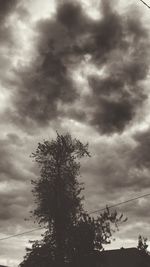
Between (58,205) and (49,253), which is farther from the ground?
(58,205)

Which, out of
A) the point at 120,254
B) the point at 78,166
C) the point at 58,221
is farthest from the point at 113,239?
the point at 120,254

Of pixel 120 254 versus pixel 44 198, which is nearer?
pixel 44 198

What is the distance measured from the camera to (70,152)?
118ft

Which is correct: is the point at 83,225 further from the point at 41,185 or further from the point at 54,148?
the point at 54,148

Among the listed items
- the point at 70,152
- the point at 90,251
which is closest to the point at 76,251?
the point at 90,251

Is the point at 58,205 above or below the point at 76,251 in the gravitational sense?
above

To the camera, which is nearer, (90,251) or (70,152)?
(90,251)

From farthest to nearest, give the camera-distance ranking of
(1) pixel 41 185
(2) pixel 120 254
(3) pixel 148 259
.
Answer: (2) pixel 120 254
(1) pixel 41 185
(3) pixel 148 259

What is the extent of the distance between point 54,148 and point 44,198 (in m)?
4.89

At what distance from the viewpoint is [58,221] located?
32.4m

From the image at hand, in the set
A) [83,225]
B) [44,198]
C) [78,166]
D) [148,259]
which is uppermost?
[78,166]

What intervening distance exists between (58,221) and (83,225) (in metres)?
2.12

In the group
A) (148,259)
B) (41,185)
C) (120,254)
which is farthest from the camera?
(120,254)

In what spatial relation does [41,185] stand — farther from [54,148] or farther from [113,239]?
[113,239]
